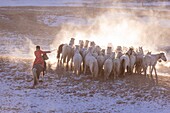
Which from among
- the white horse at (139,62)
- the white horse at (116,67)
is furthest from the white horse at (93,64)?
the white horse at (139,62)

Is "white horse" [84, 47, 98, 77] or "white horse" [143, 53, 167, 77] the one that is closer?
"white horse" [84, 47, 98, 77]

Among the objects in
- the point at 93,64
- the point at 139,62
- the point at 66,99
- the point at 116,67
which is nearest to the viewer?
the point at 66,99

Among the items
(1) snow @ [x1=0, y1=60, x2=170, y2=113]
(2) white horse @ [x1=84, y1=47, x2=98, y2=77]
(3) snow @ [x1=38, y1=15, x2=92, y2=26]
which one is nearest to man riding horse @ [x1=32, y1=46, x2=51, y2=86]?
(1) snow @ [x1=0, y1=60, x2=170, y2=113]

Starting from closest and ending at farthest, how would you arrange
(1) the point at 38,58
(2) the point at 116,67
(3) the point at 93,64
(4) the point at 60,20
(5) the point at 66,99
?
(5) the point at 66,99, (1) the point at 38,58, (3) the point at 93,64, (2) the point at 116,67, (4) the point at 60,20

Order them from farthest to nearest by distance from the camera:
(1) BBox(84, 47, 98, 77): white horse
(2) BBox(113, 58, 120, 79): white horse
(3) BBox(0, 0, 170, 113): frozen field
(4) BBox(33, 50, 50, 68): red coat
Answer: (2) BBox(113, 58, 120, 79): white horse < (1) BBox(84, 47, 98, 77): white horse < (4) BBox(33, 50, 50, 68): red coat < (3) BBox(0, 0, 170, 113): frozen field

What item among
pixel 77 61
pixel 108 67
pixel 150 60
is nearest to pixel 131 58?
pixel 150 60

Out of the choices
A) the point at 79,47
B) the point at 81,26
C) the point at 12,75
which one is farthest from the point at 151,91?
the point at 81,26

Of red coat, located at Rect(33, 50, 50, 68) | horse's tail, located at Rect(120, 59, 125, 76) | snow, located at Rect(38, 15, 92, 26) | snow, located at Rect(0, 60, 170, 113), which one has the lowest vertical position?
snow, located at Rect(0, 60, 170, 113)

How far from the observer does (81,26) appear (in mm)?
41250

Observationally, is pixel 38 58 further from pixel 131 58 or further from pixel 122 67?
pixel 131 58

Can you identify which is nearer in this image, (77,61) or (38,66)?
(38,66)

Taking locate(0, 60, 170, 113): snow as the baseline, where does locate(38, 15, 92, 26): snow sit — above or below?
above

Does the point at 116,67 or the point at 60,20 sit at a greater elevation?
the point at 60,20

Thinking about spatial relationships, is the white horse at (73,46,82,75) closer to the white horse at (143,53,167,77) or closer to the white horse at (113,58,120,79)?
the white horse at (113,58,120,79)
